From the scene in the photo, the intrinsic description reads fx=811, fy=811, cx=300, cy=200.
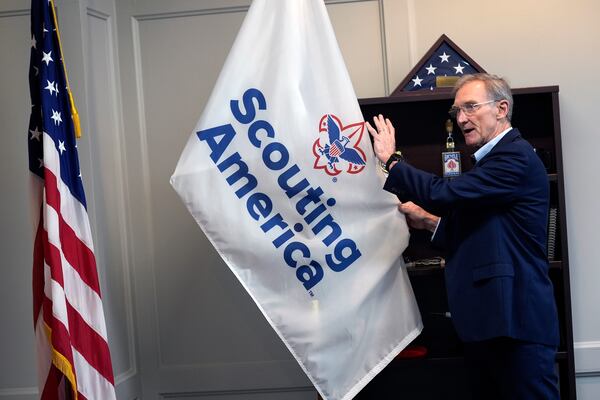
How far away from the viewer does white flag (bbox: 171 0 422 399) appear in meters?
2.70

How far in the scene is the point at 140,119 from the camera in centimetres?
350

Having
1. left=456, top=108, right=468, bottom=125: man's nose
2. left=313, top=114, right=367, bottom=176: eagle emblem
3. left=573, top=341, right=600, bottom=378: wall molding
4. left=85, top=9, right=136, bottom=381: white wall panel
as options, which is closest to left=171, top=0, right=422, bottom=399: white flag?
left=313, top=114, right=367, bottom=176: eagle emblem

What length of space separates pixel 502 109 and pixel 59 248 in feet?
4.99

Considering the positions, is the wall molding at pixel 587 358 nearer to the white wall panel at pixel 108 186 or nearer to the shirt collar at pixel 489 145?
the shirt collar at pixel 489 145

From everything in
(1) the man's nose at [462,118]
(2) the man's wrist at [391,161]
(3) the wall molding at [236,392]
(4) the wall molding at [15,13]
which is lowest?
(3) the wall molding at [236,392]

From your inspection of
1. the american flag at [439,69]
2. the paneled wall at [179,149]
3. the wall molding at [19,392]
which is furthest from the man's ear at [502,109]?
the wall molding at [19,392]

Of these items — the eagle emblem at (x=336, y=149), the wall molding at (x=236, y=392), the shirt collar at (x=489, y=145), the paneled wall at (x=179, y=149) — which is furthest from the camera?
the wall molding at (x=236, y=392)

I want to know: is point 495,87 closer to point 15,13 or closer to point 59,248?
point 59,248

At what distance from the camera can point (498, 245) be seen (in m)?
2.51

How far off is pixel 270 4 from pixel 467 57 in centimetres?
87

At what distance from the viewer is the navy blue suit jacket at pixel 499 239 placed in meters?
2.49

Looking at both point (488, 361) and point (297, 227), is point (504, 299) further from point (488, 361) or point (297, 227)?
point (297, 227)

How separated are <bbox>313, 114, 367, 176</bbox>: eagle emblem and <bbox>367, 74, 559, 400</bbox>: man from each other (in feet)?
0.44

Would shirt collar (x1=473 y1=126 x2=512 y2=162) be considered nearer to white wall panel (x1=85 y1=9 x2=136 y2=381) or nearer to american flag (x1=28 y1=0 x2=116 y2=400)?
american flag (x1=28 y1=0 x2=116 y2=400)
